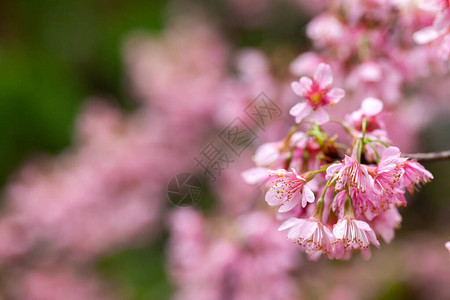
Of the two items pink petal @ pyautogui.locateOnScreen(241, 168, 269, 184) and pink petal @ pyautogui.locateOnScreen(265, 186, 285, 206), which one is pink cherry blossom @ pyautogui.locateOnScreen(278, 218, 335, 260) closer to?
pink petal @ pyautogui.locateOnScreen(265, 186, 285, 206)

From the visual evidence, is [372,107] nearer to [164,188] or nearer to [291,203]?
[291,203]

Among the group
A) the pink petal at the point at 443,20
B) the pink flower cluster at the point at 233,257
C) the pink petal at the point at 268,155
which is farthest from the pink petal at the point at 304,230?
the pink flower cluster at the point at 233,257

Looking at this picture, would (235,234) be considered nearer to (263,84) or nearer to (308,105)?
(263,84)

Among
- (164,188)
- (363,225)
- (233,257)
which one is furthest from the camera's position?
(164,188)

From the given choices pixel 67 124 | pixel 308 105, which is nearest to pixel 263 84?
pixel 308 105

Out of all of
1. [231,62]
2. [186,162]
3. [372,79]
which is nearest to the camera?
[372,79]

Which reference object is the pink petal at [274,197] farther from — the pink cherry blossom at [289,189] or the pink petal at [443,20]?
the pink petal at [443,20]

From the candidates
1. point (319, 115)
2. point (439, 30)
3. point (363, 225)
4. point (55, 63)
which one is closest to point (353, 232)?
point (363, 225)
